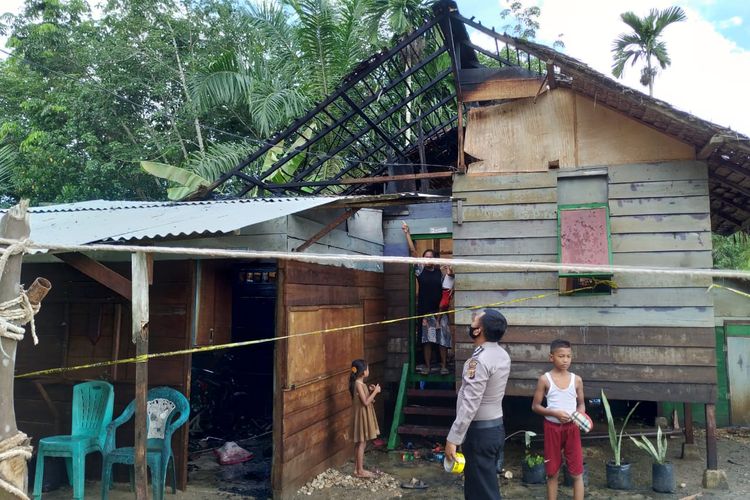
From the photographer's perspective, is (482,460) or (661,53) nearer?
(482,460)

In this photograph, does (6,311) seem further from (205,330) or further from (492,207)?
(492,207)

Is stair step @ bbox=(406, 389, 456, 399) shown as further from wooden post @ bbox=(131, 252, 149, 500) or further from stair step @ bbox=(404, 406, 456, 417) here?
wooden post @ bbox=(131, 252, 149, 500)

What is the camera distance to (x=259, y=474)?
6.27 metres

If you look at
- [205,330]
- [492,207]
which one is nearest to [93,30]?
[205,330]

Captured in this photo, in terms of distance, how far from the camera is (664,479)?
222 inches

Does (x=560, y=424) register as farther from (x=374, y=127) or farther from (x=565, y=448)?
(x=374, y=127)

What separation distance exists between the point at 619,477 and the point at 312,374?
11.2ft

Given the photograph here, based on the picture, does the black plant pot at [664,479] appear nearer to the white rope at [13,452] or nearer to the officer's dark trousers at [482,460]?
the officer's dark trousers at [482,460]

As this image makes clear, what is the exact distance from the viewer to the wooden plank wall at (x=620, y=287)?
5.89 m

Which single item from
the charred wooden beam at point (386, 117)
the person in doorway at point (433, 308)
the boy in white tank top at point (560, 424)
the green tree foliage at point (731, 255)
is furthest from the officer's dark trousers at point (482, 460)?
the green tree foliage at point (731, 255)

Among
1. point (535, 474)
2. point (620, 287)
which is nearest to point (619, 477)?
point (535, 474)

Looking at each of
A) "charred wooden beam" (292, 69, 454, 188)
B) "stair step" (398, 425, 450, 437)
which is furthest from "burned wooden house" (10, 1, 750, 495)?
"charred wooden beam" (292, 69, 454, 188)

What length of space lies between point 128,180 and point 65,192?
5.08 feet

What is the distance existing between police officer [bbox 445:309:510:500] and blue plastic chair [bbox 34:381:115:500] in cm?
344
